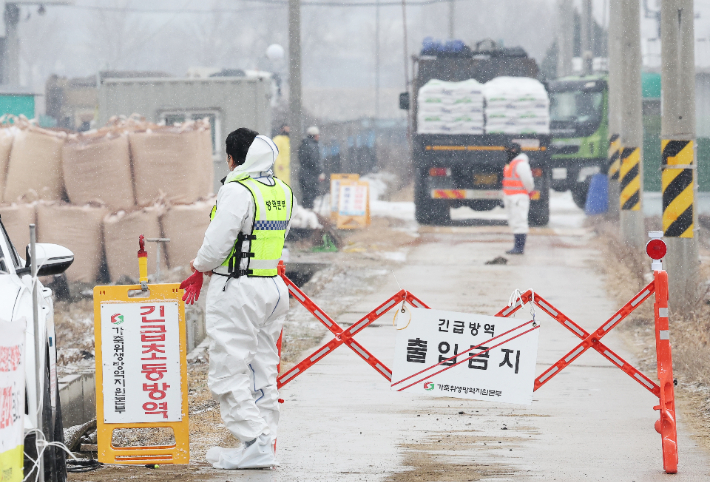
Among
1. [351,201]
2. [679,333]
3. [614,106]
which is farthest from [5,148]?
[614,106]

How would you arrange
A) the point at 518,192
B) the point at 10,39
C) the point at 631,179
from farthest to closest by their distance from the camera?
1. the point at 10,39
2. the point at 518,192
3. the point at 631,179

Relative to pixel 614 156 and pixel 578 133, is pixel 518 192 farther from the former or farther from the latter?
pixel 578 133

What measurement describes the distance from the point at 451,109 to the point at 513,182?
15.7ft

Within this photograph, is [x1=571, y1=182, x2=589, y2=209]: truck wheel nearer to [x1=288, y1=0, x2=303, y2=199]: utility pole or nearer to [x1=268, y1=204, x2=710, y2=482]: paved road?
[x1=288, y1=0, x2=303, y2=199]: utility pole

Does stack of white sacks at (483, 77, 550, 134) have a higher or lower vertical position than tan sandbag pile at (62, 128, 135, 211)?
higher

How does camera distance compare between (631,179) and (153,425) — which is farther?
(631,179)

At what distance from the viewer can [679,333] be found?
9.79 meters

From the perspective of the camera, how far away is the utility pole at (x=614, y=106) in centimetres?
2099

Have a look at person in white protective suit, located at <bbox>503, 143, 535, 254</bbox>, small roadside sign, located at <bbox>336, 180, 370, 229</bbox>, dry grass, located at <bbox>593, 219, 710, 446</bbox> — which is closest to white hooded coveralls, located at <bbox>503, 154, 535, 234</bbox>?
person in white protective suit, located at <bbox>503, 143, 535, 254</bbox>

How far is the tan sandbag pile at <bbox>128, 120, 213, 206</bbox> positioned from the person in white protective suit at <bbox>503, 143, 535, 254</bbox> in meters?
4.94

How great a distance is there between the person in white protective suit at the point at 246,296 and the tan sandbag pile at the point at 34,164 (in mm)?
9927

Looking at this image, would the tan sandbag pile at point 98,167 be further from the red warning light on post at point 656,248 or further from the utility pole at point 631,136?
the red warning light on post at point 656,248

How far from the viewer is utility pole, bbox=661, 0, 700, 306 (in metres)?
10.4

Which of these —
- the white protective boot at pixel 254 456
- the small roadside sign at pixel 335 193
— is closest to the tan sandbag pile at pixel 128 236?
the small roadside sign at pixel 335 193
